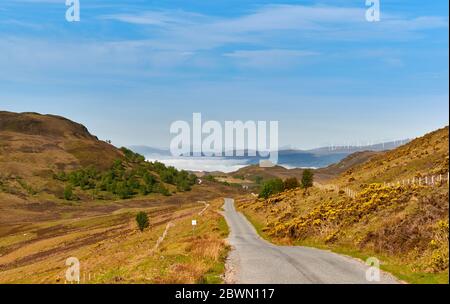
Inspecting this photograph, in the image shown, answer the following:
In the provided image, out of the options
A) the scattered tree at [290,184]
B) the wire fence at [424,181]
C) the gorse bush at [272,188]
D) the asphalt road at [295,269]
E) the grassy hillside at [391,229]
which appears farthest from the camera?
the scattered tree at [290,184]

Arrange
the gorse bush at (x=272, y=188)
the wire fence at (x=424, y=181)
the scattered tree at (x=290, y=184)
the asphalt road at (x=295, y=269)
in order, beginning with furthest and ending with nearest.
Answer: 1. the scattered tree at (x=290, y=184)
2. the gorse bush at (x=272, y=188)
3. the wire fence at (x=424, y=181)
4. the asphalt road at (x=295, y=269)

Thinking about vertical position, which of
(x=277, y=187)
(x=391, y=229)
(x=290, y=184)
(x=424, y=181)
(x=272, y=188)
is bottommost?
(x=272, y=188)

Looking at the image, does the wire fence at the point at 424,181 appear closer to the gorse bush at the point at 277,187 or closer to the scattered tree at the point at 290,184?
the gorse bush at the point at 277,187

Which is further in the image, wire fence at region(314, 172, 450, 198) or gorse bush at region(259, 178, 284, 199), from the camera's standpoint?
gorse bush at region(259, 178, 284, 199)

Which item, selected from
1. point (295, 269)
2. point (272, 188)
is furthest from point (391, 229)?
point (272, 188)

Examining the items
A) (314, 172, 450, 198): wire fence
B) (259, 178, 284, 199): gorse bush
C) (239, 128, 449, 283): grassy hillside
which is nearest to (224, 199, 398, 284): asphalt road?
(239, 128, 449, 283): grassy hillside

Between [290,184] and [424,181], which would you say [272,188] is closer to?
[290,184]

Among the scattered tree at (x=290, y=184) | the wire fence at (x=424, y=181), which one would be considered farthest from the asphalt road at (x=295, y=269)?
the scattered tree at (x=290, y=184)

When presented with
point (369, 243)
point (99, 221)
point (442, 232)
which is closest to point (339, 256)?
point (369, 243)

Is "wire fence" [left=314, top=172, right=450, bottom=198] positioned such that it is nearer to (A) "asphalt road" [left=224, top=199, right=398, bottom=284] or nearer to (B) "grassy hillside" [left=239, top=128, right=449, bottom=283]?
(B) "grassy hillside" [left=239, top=128, right=449, bottom=283]

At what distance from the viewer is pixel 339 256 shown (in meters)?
32.5

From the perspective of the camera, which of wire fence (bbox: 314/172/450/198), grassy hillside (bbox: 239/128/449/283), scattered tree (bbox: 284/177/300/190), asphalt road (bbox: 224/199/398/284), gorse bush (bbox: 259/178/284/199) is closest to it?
asphalt road (bbox: 224/199/398/284)

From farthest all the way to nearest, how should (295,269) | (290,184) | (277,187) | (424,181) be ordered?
(290,184) < (277,187) < (424,181) < (295,269)
